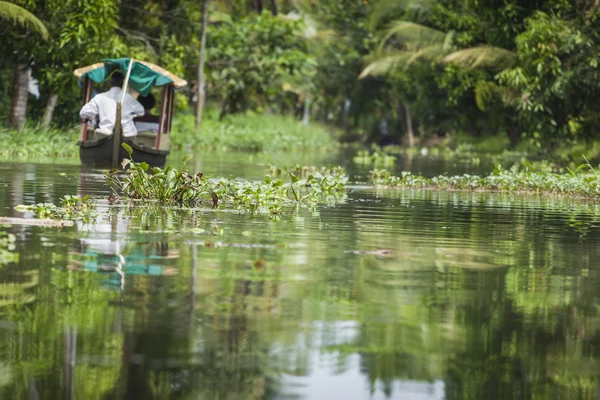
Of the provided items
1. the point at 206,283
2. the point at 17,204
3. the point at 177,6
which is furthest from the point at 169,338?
the point at 177,6

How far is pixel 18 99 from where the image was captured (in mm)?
28125

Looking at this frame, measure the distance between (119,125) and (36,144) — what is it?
562cm

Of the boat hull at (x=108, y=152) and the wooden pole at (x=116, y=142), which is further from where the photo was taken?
the boat hull at (x=108, y=152)

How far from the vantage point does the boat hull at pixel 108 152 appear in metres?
22.2

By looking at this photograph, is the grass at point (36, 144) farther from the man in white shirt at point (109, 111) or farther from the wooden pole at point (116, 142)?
the wooden pole at point (116, 142)

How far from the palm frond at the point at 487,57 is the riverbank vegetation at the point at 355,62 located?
0.06 meters

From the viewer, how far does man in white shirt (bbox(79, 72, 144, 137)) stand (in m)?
22.3

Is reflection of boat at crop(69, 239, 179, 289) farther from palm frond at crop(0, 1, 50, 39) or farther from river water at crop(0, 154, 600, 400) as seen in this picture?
palm frond at crop(0, 1, 50, 39)

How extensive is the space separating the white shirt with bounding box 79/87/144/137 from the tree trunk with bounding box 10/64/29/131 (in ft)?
20.0

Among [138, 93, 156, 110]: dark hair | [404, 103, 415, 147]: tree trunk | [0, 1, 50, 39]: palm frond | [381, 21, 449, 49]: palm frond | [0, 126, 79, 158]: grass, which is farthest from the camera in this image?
[404, 103, 415, 147]: tree trunk

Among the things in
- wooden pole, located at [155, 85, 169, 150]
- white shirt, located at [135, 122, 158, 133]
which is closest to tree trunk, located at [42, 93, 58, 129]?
white shirt, located at [135, 122, 158, 133]

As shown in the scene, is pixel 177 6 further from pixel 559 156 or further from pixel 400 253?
pixel 400 253

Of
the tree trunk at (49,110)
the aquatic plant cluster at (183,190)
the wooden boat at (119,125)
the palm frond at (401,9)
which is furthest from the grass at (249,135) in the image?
the aquatic plant cluster at (183,190)

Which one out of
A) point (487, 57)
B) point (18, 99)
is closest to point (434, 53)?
point (487, 57)
